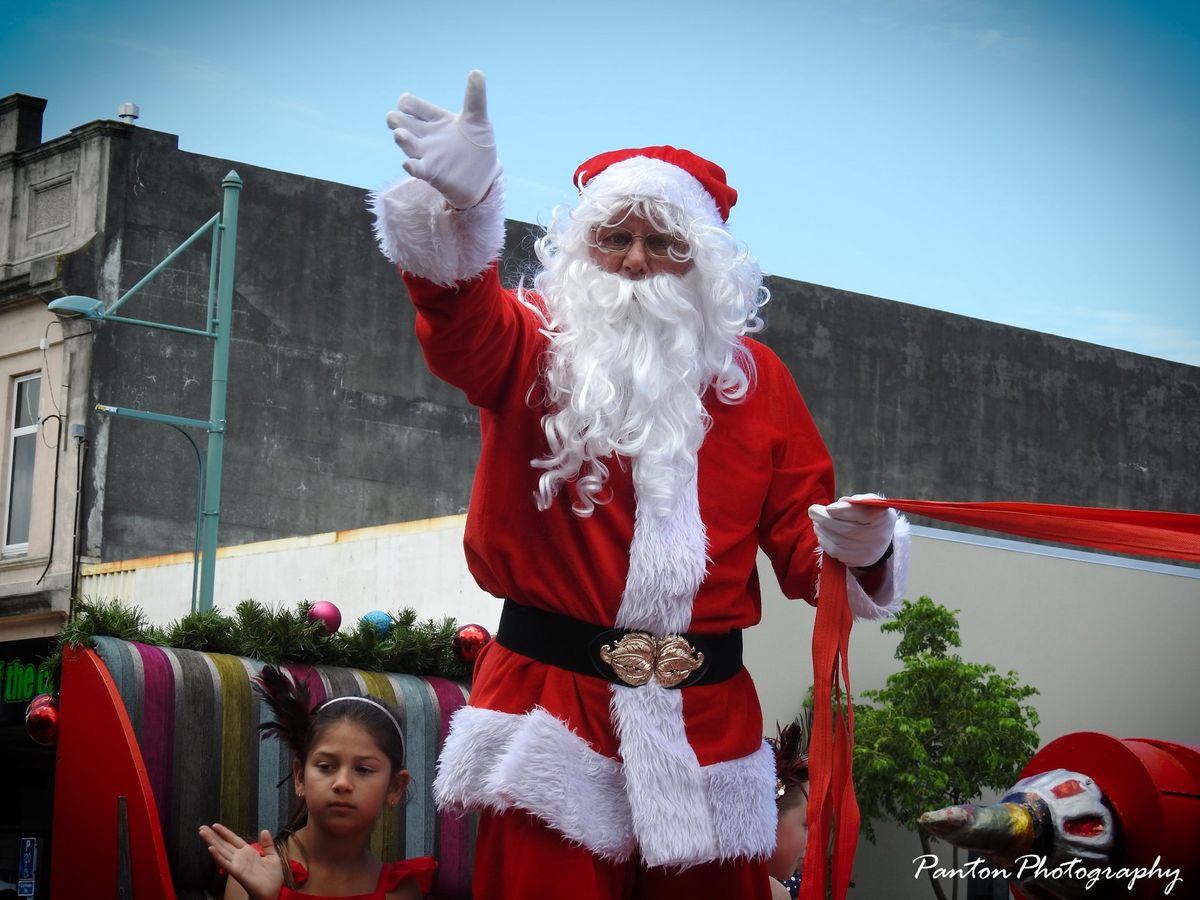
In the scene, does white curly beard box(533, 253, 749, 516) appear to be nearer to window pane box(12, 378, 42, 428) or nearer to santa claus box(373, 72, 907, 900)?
santa claus box(373, 72, 907, 900)

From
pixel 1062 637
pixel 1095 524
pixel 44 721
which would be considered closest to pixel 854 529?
pixel 1095 524

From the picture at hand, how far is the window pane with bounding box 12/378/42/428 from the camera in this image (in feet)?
55.7

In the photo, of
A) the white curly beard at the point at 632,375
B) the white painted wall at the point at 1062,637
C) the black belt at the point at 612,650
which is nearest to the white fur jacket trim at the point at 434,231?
the white curly beard at the point at 632,375

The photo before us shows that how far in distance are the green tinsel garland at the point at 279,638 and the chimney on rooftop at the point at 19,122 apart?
46.5 feet

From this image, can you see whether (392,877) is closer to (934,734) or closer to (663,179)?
(663,179)

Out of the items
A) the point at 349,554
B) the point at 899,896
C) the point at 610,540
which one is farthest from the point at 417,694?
the point at 349,554

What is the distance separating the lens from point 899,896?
9.55m

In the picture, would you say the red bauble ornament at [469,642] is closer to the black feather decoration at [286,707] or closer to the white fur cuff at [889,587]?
the black feather decoration at [286,707]

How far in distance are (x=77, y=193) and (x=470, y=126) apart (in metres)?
14.7

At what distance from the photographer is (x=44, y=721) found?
14.3 ft

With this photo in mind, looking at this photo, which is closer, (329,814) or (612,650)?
(612,650)

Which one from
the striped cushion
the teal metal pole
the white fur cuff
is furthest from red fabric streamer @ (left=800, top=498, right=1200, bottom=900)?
the teal metal pole

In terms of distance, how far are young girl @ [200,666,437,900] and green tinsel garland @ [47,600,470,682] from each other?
353mm

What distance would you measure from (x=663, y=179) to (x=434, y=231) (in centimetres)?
79
